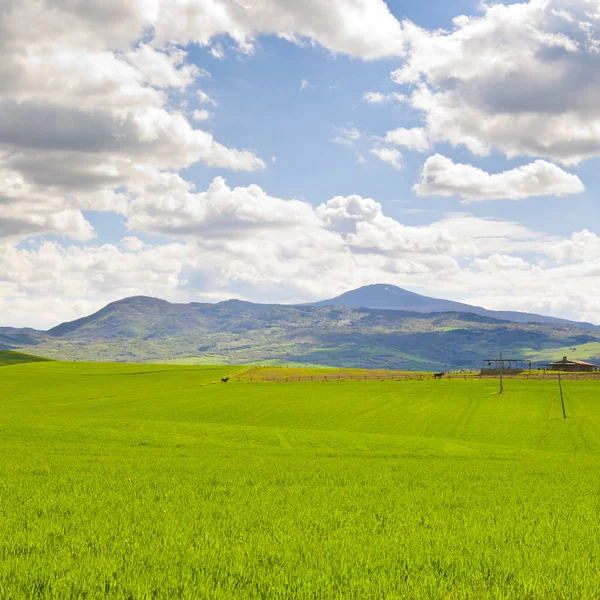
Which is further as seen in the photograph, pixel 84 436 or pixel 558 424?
pixel 558 424

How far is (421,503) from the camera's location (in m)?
18.7

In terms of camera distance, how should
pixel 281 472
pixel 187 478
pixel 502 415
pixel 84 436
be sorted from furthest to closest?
pixel 502 415 < pixel 84 436 < pixel 281 472 < pixel 187 478

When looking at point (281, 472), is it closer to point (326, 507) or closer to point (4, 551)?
point (326, 507)

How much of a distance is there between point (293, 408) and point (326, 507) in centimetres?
7063

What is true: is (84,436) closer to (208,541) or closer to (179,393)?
(208,541)

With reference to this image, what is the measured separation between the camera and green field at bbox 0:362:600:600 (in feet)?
31.3

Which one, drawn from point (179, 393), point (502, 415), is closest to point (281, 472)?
point (502, 415)

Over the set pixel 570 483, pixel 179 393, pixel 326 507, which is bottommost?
pixel 179 393

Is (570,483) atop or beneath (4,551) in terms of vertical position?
beneath

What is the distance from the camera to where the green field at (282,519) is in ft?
31.3

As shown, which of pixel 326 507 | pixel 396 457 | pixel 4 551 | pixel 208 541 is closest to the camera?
pixel 4 551

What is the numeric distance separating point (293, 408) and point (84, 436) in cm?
4655

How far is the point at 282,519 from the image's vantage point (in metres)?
15.0

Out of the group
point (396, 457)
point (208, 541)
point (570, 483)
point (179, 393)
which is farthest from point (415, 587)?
point (179, 393)
